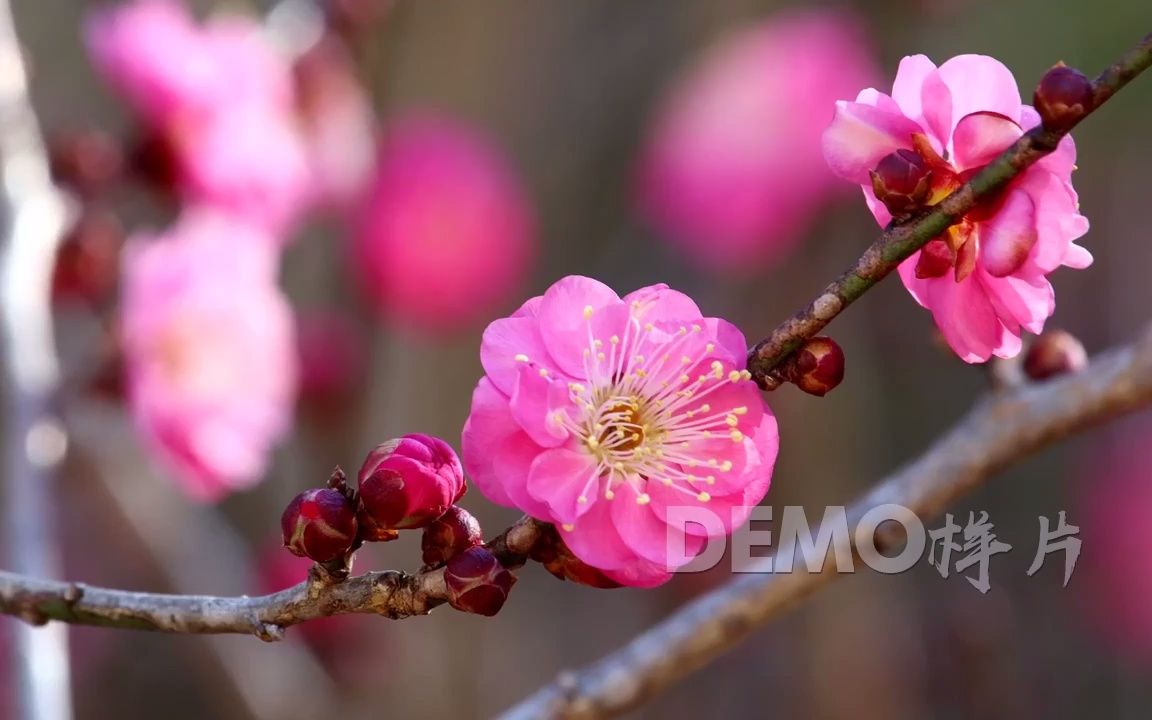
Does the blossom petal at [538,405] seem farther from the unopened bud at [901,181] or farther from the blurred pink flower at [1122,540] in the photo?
the blurred pink flower at [1122,540]

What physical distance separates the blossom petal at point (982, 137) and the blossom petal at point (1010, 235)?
24mm

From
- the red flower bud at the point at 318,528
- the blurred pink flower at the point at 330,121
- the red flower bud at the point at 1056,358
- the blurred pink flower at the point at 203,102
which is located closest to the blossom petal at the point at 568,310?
the red flower bud at the point at 318,528

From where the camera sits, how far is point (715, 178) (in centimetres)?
162

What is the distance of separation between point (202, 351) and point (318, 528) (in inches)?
25.1

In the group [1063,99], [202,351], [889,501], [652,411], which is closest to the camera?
[1063,99]

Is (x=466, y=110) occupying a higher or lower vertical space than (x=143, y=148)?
higher

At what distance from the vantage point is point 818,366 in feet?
1.62

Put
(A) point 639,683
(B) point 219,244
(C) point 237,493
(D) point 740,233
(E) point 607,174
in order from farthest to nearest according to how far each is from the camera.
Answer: (E) point 607,174 → (C) point 237,493 → (D) point 740,233 → (B) point 219,244 → (A) point 639,683

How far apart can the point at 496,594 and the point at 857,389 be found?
124 cm

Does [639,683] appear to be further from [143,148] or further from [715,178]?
[715,178]

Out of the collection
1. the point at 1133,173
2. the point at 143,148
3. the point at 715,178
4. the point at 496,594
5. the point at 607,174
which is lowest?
the point at 496,594

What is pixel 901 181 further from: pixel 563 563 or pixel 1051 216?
pixel 563 563

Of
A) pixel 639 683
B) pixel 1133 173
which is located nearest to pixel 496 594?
pixel 639 683

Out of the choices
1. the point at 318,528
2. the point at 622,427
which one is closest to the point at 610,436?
the point at 622,427
